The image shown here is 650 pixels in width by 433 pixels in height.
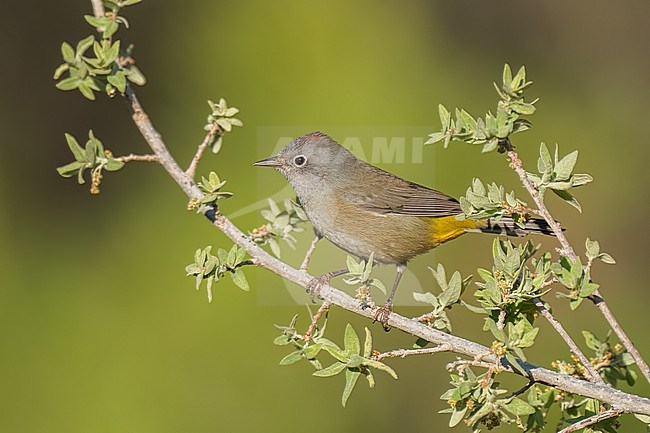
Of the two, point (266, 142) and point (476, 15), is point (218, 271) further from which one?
point (476, 15)

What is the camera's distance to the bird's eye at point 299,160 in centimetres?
318

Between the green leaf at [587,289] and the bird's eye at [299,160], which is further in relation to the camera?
the bird's eye at [299,160]

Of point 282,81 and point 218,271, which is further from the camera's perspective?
point 282,81

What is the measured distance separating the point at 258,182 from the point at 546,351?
170 centimetres

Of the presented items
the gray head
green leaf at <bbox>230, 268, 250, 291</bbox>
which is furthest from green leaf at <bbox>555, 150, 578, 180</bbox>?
the gray head

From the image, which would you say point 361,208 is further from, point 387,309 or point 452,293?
point 452,293

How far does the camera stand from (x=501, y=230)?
2.96m

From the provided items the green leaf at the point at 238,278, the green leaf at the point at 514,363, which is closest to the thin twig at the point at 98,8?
the green leaf at the point at 238,278

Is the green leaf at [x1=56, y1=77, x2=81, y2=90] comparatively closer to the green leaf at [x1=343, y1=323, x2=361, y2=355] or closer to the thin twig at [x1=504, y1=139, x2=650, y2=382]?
the green leaf at [x1=343, y1=323, x2=361, y2=355]

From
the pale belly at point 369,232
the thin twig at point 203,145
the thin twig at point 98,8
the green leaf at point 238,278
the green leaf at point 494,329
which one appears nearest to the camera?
the green leaf at point 494,329

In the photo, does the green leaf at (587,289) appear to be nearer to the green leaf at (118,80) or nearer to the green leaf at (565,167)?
the green leaf at (565,167)

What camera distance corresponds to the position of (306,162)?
3199mm

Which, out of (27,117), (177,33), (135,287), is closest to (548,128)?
(177,33)

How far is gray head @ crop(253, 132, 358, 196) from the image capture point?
3.17 meters
